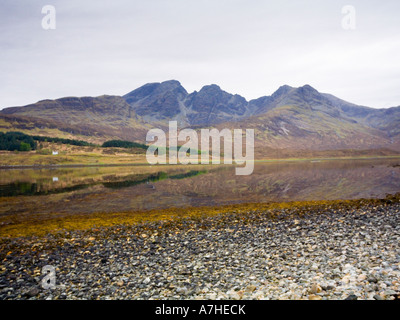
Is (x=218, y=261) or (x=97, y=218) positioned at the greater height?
(x=218, y=261)

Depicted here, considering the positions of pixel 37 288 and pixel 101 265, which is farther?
pixel 101 265

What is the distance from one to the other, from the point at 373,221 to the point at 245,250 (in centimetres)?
1199

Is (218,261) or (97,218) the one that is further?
(97,218)

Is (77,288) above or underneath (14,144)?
underneath

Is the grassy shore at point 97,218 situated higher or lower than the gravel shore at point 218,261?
lower

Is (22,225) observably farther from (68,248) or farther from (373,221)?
(373,221)

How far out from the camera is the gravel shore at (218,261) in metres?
10.7

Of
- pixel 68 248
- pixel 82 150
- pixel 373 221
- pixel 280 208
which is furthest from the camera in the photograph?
pixel 82 150

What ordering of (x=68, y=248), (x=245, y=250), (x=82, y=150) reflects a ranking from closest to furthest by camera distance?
1. (x=245, y=250)
2. (x=68, y=248)
3. (x=82, y=150)

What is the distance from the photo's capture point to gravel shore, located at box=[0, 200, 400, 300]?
35.1 ft

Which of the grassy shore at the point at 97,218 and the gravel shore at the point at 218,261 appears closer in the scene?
the gravel shore at the point at 218,261

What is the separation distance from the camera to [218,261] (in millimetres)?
14117

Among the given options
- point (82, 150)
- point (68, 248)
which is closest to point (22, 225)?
point (68, 248)
